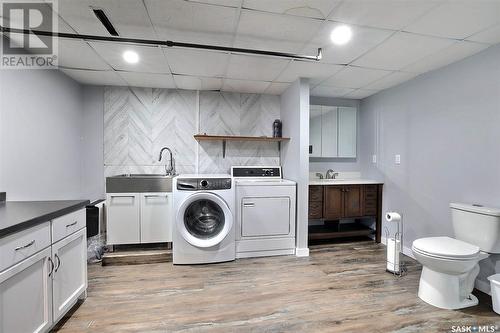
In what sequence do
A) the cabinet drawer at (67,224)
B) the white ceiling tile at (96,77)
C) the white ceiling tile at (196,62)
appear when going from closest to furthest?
the cabinet drawer at (67,224) < the white ceiling tile at (196,62) < the white ceiling tile at (96,77)

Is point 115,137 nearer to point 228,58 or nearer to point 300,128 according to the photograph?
point 228,58

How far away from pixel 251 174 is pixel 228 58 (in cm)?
167

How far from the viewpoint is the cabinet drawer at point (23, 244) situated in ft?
3.76

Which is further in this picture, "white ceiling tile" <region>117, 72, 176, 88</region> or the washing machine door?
"white ceiling tile" <region>117, 72, 176, 88</region>

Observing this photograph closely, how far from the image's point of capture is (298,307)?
6.08ft

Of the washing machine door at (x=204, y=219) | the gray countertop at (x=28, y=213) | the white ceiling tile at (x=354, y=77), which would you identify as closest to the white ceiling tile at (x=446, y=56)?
the white ceiling tile at (x=354, y=77)

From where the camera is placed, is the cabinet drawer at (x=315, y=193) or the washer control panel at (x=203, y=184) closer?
the washer control panel at (x=203, y=184)

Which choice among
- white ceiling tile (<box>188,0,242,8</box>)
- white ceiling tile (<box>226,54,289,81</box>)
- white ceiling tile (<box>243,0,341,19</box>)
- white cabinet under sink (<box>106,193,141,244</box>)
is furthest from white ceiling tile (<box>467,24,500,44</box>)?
white cabinet under sink (<box>106,193,141,244</box>)

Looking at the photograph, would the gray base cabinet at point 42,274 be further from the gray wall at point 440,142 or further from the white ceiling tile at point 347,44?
the gray wall at point 440,142

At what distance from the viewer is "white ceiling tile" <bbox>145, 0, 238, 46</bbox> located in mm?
1571

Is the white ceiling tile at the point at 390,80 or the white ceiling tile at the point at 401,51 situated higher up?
the white ceiling tile at the point at 390,80

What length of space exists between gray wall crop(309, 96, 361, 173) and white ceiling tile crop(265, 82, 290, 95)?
597 mm

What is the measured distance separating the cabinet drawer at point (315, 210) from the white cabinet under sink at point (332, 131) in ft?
2.77

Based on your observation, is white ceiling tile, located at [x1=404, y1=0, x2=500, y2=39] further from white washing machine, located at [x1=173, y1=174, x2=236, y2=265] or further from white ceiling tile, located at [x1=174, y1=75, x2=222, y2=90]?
white washing machine, located at [x1=173, y1=174, x2=236, y2=265]
